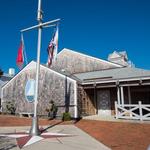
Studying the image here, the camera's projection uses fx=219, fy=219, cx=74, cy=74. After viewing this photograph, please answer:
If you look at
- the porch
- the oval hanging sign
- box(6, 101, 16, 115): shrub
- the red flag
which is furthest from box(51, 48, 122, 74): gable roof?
the red flag

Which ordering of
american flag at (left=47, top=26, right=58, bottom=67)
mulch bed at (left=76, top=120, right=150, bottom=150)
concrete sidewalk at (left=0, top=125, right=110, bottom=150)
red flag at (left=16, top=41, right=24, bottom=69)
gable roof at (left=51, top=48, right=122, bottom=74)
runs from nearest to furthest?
1. concrete sidewalk at (left=0, top=125, right=110, bottom=150)
2. mulch bed at (left=76, top=120, right=150, bottom=150)
3. american flag at (left=47, top=26, right=58, bottom=67)
4. red flag at (left=16, top=41, right=24, bottom=69)
5. gable roof at (left=51, top=48, right=122, bottom=74)

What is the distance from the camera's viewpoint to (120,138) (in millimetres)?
9555

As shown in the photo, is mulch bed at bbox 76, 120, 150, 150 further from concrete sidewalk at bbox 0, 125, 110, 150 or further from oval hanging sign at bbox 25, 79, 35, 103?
oval hanging sign at bbox 25, 79, 35, 103

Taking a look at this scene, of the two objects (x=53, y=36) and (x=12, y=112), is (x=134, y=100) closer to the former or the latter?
(x=53, y=36)

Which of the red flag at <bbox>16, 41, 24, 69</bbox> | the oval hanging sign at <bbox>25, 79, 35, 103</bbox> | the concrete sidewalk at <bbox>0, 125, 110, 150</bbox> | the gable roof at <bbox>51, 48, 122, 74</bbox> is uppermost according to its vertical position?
the gable roof at <bbox>51, 48, 122, 74</bbox>

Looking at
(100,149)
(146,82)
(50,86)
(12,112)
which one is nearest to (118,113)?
(146,82)

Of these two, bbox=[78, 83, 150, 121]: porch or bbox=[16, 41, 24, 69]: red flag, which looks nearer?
bbox=[16, 41, 24, 69]: red flag

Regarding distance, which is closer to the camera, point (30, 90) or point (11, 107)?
point (30, 90)

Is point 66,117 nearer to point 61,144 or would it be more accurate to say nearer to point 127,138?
point 127,138

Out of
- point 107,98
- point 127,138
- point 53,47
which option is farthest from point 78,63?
point 127,138

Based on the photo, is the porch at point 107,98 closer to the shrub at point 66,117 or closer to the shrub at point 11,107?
the shrub at point 66,117

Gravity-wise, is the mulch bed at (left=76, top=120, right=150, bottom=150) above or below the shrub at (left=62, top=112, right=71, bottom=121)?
below

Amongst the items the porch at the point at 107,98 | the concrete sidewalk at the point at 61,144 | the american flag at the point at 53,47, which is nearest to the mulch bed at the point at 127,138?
the concrete sidewalk at the point at 61,144

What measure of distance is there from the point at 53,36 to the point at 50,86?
7.14 meters
